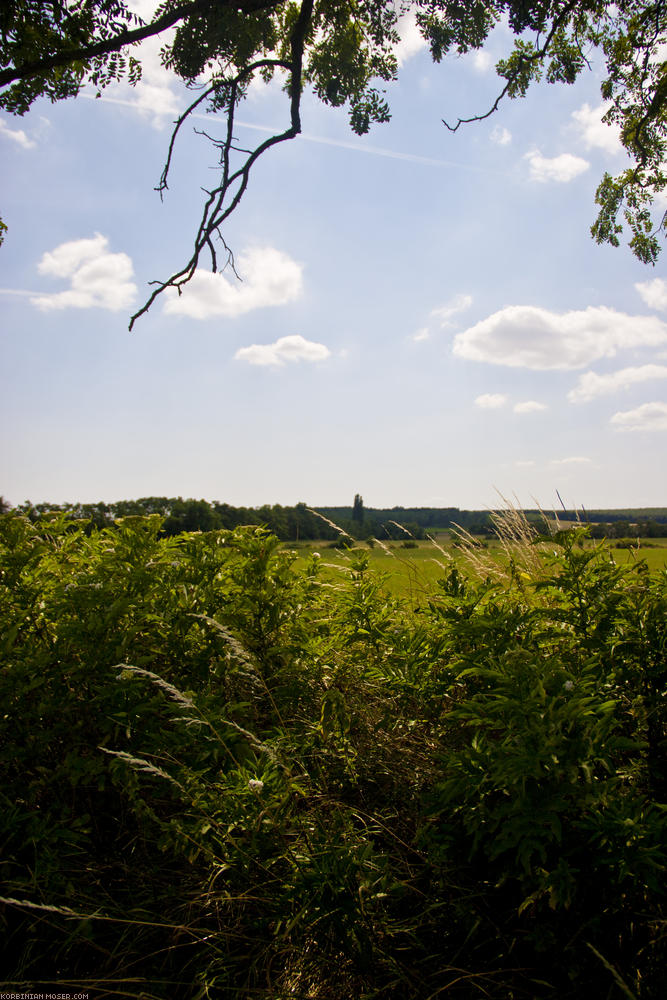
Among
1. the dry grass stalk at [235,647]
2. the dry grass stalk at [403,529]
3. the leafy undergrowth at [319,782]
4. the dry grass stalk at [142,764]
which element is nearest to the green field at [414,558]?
the dry grass stalk at [403,529]

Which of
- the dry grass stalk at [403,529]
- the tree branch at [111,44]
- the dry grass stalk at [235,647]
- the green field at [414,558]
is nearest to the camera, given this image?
the dry grass stalk at [235,647]

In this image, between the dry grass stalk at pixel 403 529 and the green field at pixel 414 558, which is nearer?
the green field at pixel 414 558

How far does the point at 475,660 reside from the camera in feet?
6.20

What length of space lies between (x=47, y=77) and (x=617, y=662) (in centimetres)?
691

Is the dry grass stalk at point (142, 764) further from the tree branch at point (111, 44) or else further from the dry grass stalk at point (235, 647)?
the tree branch at point (111, 44)

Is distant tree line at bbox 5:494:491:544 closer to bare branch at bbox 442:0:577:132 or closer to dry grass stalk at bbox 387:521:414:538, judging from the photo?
dry grass stalk at bbox 387:521:414:538

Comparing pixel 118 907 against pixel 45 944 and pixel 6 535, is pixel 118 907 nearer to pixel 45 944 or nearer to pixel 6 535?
pixel 45 944

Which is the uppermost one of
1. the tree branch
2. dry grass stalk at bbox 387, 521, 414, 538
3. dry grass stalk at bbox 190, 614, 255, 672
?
the tree branch

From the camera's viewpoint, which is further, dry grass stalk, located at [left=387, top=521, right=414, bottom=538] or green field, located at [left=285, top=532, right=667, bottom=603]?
dry grass stalk, located at [left=387, top=521, right=414, bottom=538]

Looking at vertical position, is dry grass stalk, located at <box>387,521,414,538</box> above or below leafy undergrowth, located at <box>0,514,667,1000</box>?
above

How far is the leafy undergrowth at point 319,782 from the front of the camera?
154cm

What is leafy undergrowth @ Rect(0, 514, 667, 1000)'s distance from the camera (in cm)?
154

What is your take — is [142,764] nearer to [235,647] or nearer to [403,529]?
[235,647]

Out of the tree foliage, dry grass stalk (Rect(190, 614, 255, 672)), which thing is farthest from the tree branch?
dry grass stalk (Rect(190, 614, 255, 672))
